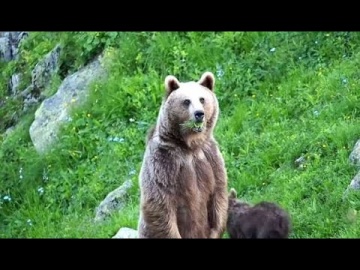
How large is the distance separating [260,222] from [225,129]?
2.42 m

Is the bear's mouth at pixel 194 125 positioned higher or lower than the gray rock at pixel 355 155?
higher

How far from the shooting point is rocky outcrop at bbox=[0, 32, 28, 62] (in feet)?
35.2

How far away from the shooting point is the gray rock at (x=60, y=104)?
931 cm

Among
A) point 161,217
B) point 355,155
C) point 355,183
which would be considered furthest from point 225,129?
point 161,217

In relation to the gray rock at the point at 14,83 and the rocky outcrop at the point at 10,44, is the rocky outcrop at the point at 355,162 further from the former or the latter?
the rocky outcrop at the point at 10,44

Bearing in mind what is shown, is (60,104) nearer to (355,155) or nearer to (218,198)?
(355,155)

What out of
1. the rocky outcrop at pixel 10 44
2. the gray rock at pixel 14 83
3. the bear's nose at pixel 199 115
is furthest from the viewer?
the rocky outcrop at pixel 10 44

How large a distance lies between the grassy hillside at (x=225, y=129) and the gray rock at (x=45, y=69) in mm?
130

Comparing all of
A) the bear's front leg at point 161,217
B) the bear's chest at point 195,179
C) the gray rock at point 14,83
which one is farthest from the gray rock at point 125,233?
the gray rock at point 14,83

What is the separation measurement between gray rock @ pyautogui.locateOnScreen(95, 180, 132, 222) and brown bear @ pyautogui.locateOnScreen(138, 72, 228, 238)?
1.63 metres

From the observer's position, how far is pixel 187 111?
19.1 ft
